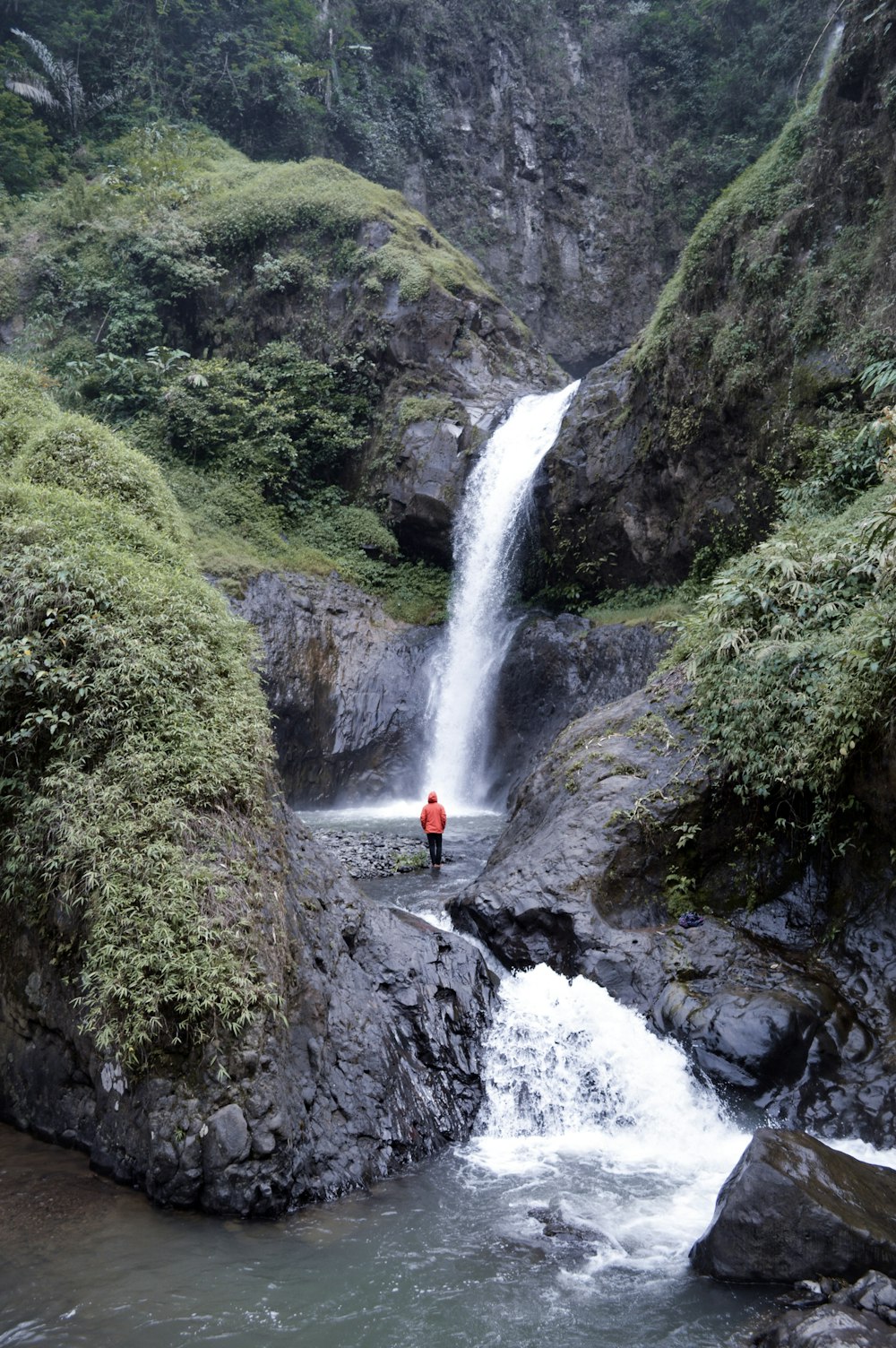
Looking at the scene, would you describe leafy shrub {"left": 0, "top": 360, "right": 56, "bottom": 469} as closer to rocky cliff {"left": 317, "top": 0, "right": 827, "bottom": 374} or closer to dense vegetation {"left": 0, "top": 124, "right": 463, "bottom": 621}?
dense vegetation {"left": 0, "top": 124, "right": 463, "bottom": 621}

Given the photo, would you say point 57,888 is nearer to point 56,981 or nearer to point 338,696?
point 56,981

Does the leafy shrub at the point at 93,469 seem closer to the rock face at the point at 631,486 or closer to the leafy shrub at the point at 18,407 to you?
the leafy shrub at the point at 18,407

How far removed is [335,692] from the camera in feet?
59.1

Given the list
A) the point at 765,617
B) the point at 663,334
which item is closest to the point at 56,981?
the point at 765,617

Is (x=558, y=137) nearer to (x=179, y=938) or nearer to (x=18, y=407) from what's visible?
(x=18, y=407)

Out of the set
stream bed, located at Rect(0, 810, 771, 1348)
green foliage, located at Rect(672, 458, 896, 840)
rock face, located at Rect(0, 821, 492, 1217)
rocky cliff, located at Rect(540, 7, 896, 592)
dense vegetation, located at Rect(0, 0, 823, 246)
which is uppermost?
dense vegetation, located at Rect(0, 0, 823, 246)

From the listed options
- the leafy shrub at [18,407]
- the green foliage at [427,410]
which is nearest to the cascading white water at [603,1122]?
the leafy shrub at [18,407]

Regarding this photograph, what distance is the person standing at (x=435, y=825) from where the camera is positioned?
12461mm

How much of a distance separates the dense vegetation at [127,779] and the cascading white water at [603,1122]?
2457 millimetres

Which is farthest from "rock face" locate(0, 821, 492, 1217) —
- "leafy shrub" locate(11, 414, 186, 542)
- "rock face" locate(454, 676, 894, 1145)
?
"leafy shrub" locate(11, 414, 186, 542)

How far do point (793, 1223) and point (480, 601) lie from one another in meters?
15.1

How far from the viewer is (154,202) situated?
81.9 feet

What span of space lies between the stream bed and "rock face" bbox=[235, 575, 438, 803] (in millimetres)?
10850

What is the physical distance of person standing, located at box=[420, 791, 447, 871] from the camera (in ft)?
40.9
